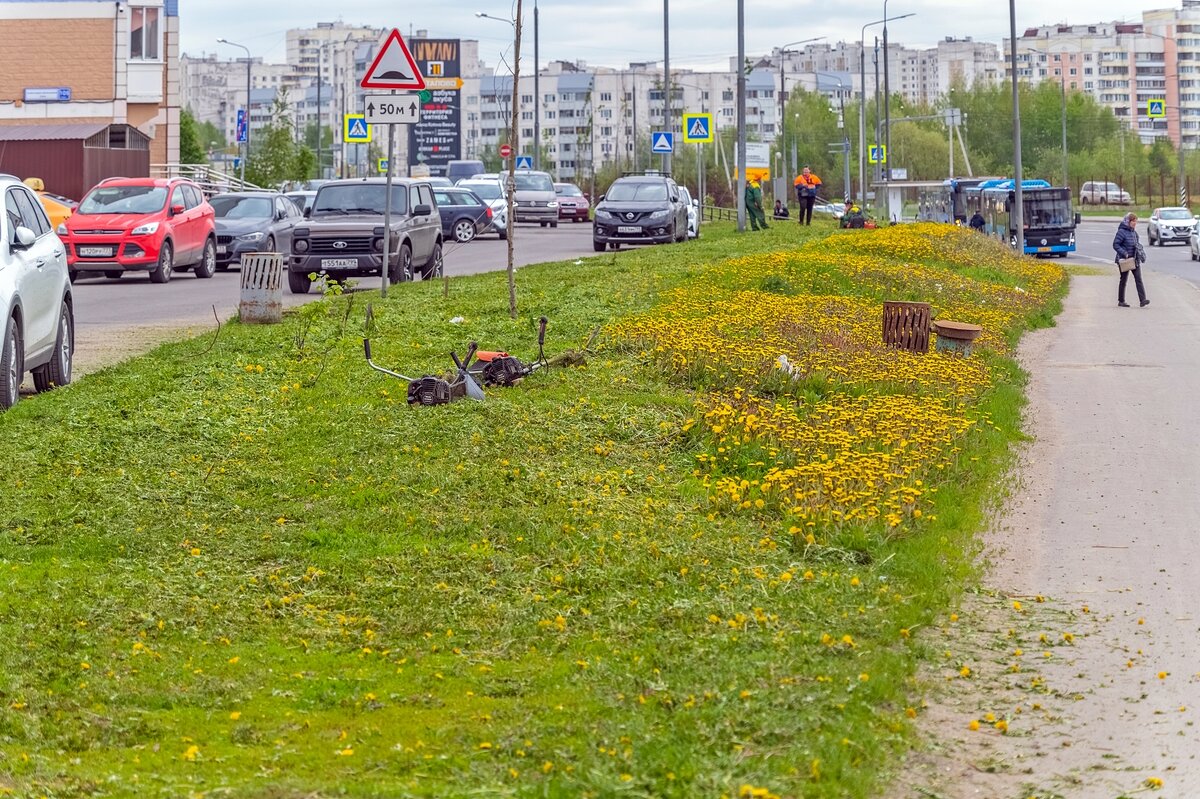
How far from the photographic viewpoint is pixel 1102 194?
113 meters

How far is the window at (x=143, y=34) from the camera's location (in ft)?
197

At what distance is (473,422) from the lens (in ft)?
34.3

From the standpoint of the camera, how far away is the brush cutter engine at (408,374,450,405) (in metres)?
11.1

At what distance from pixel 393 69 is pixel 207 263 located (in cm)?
1200

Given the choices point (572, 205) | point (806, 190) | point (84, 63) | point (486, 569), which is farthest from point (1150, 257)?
point (486, 569)

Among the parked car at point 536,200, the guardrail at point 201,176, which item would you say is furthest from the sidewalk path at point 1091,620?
the guardrail at point 201,176

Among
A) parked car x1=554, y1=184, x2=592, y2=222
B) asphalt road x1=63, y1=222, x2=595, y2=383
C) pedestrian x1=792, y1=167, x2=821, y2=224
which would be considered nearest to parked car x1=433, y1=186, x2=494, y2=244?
asphalt road x1=63, y1=222, x2=595, y2=383

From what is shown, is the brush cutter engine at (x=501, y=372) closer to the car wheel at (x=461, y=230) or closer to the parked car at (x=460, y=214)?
the parked car at (x=460, y=214)

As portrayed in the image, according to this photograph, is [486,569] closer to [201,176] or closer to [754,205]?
[754,205]

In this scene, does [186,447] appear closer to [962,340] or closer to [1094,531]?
[1094,531]

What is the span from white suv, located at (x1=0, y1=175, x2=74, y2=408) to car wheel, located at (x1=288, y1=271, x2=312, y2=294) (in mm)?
11011

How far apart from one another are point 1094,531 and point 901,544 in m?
1.48

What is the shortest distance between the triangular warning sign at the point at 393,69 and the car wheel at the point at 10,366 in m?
6.73

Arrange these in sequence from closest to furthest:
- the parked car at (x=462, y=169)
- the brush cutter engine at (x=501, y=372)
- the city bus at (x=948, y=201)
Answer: the brush cutter engine at (x=501, y=372)
the city bus at (x=948, y=201)
the parked car at (x=462, y=169)
